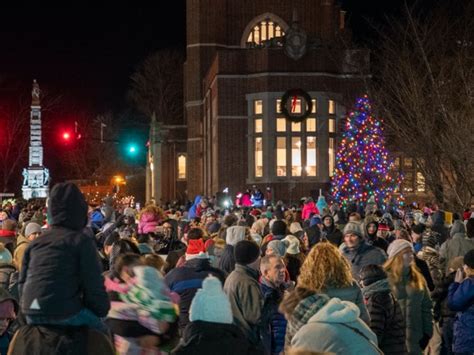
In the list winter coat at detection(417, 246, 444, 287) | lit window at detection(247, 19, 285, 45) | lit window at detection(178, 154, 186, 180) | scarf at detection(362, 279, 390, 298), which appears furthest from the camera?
lit window at detection(178, 154, 186, 180)

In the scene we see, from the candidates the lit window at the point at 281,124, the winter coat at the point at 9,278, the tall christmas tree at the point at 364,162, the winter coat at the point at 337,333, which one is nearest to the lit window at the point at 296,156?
the lit window at the point at 281,124

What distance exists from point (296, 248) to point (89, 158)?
96.1 m

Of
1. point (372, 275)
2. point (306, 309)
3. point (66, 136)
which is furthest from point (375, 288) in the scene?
point (66, 136)

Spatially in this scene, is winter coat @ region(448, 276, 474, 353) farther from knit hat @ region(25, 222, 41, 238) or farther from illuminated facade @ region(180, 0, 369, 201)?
illuminated facade @ region(180, 0, 369, 201)

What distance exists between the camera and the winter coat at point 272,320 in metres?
8.27

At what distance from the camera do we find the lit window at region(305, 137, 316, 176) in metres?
43.7

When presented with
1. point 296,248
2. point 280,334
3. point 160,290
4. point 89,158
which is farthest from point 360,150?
point 89,158

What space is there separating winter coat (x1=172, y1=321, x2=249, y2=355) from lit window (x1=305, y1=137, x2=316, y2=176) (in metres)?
38.2

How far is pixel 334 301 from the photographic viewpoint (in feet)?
17.8

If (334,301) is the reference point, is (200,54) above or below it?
above

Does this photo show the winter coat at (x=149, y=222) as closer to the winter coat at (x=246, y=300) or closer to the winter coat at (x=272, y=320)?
the winter coat at (x=272, y=320)

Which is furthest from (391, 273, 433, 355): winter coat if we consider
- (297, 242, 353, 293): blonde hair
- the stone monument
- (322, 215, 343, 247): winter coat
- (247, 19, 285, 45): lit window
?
the stone monument

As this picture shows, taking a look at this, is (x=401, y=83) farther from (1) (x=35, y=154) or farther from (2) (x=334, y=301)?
(1) (x=35, y=154)

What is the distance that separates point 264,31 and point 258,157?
1321 centimetres
